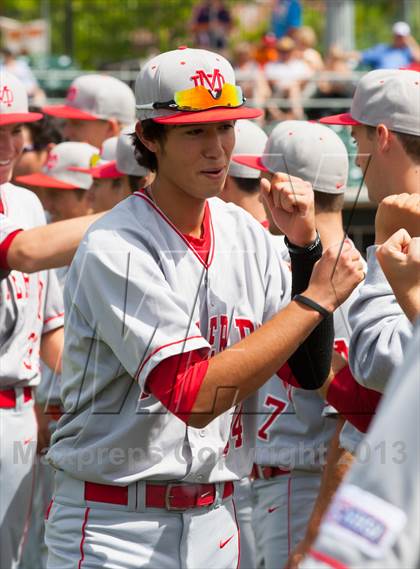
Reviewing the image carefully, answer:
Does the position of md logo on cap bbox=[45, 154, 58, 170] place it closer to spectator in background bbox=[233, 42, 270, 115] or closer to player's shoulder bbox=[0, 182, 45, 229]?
player's shoulder bbox=[0, 182, 45, 229]

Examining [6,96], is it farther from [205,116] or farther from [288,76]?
[288,76]

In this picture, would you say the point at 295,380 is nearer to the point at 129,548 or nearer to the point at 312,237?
the point at 312,237

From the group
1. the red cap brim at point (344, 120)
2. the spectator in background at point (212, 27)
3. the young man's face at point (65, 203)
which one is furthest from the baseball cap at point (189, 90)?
the spectator in background at point (212, 27)

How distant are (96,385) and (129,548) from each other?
1.72ft

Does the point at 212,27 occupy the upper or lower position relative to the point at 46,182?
lower

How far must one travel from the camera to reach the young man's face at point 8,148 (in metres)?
5.17

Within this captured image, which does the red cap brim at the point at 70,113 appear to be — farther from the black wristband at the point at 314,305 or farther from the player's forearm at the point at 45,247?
the black wristband at the point at 314,305

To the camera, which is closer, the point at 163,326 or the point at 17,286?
the point at 163,326

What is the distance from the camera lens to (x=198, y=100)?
11.5ft

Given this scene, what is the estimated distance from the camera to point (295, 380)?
3830 millimetres

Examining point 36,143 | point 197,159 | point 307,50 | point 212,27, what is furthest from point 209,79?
point 212,27

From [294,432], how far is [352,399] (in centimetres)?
92

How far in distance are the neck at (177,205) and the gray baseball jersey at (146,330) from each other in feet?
0.11

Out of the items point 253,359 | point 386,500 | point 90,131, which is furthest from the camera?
point 90,131
